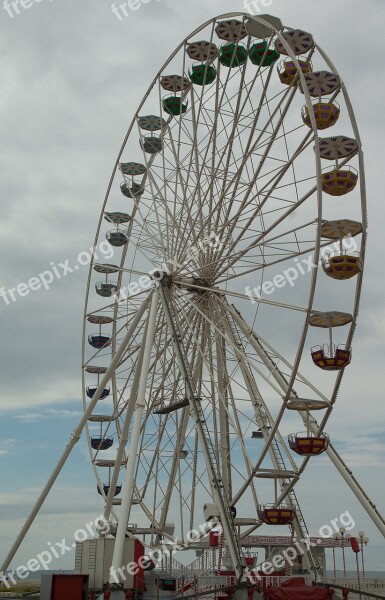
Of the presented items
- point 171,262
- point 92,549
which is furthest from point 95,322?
point 92,549

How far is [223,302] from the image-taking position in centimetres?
2467

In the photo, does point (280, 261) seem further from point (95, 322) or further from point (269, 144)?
point (95, 322)

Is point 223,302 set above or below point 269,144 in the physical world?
below

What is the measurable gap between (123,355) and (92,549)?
22.0ft

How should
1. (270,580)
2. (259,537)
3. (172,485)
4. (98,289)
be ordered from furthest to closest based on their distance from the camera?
1. (98,289)
2. (259,537)
3. (172,485)
4. (270,580)

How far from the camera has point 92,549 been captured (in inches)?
952

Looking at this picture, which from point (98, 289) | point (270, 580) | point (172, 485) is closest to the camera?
point (270, 580)

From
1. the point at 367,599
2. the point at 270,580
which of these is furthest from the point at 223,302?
the point at 367,599

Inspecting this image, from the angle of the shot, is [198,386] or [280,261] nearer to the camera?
[280,261]

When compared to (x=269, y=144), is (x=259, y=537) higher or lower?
lower

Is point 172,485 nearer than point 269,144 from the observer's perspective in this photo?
No

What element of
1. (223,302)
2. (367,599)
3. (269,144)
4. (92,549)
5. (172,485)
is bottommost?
(367,599)

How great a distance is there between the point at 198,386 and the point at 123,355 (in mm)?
3044

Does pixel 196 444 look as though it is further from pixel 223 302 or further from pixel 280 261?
pixel 280 261
